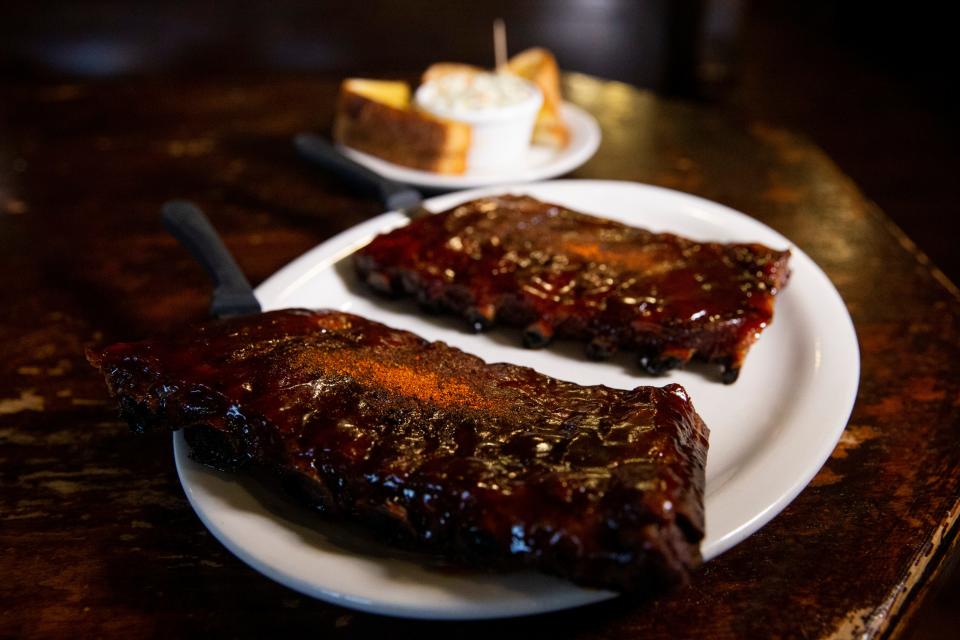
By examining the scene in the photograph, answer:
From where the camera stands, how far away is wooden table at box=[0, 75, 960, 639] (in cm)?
137

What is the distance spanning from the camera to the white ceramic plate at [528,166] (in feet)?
9.78

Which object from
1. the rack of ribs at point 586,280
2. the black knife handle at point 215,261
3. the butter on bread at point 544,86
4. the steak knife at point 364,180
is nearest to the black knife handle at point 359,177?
the steak knife at point 364,180

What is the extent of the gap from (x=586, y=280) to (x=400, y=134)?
1444 millimetres

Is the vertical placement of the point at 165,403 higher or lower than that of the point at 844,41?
higher

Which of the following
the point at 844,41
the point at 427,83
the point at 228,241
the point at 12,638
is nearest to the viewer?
the point at 12,638

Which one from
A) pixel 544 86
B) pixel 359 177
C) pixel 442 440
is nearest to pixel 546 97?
pixel 544 86

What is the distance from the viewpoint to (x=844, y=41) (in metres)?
9.41

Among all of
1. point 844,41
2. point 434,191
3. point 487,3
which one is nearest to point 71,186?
point 434,191

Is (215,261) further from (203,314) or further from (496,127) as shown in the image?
(496,127)

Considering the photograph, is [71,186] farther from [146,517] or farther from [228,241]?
[146,517]

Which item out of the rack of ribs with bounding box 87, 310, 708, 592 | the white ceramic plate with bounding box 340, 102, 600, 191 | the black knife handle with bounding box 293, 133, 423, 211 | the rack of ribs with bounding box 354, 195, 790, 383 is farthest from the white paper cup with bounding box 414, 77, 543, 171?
the rack of ribs with bounding box 87, 310, 708, 592

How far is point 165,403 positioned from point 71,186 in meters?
2.07

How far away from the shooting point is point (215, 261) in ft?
7.04

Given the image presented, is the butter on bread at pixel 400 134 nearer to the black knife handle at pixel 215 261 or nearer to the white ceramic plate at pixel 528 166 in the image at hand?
the white ceramic plate at pixel 528 166
